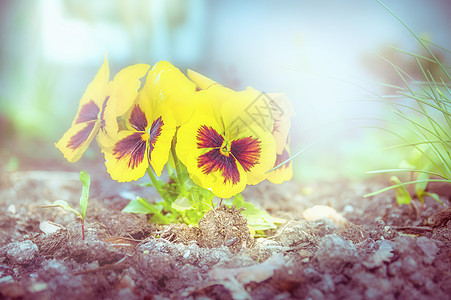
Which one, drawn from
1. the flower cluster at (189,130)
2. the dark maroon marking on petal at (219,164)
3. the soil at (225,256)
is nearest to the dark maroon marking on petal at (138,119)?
the flower cluster at (189,130)

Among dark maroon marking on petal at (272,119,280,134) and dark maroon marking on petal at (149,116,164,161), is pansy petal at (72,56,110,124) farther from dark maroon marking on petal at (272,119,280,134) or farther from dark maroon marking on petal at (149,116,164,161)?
dark maroon marking on petal at (272,119,280,134)

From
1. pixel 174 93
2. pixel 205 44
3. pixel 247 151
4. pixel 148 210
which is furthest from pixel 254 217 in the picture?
pixel 205 44

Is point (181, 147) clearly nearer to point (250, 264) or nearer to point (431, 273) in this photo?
point (250, 264)

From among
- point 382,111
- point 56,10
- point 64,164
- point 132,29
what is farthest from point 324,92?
point 56,10

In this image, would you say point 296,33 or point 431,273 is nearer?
point 431,273

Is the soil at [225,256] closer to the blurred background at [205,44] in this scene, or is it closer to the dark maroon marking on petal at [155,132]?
the dark maroon marking on petal at [155,132]

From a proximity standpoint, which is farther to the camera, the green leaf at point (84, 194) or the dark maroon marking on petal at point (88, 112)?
the dark maroon marking on petal at point (88, 112)

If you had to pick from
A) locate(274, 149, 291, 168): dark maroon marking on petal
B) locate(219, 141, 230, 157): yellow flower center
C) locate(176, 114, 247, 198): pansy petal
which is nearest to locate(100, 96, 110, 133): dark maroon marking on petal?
locate(176, 114, 247, 198): pansy petal
